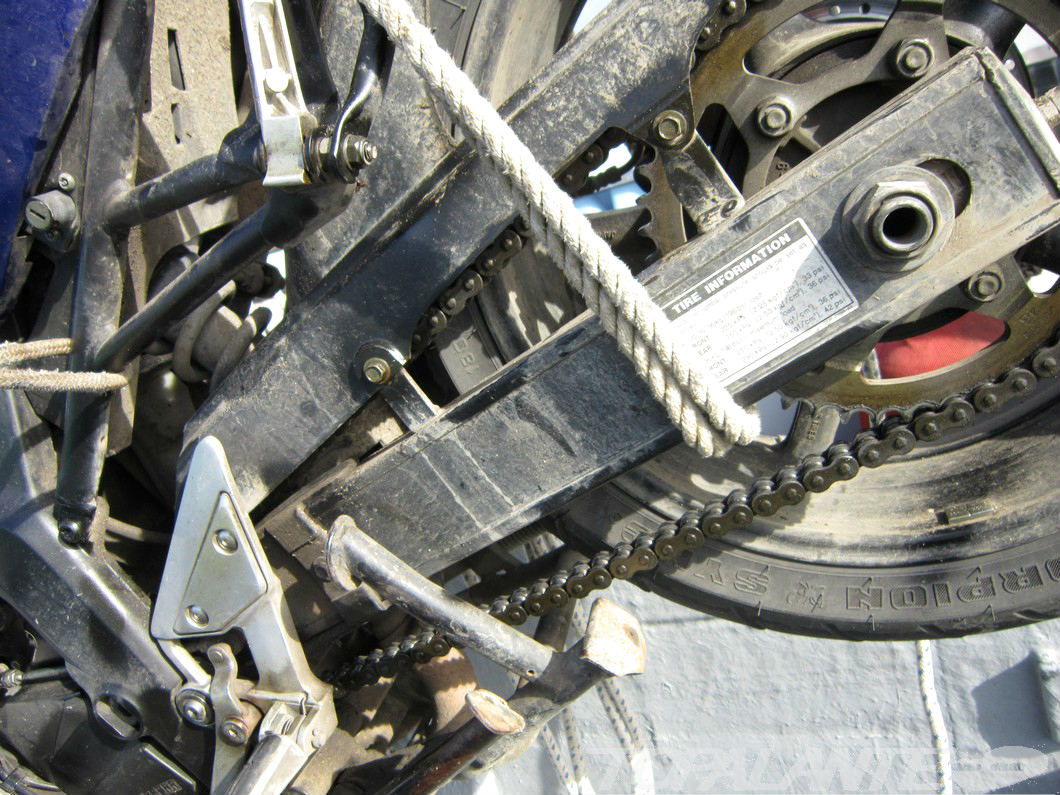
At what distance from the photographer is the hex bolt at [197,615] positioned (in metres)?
1.19

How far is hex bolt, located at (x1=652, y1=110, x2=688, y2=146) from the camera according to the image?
3.49 ft

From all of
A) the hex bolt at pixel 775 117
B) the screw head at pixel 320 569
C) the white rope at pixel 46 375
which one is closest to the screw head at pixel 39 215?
the white rope at pixel 46 375

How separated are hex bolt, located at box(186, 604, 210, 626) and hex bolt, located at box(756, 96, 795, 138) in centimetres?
101

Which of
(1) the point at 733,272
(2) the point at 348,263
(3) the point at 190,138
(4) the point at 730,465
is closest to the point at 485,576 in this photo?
(4) the point at 730,465

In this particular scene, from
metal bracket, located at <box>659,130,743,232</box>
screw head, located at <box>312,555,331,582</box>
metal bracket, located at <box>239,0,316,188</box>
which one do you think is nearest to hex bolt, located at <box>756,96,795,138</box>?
metal bracket, located at <box>659,130,743,232</box>

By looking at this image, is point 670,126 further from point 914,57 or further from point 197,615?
point 197,615

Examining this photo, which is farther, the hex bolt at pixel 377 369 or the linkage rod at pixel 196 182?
the hex bolt at pixel 377 369

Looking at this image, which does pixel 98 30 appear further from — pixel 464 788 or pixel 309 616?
pixel 464 788

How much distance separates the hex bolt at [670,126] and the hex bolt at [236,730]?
95 cm

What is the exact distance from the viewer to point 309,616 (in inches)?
51.1

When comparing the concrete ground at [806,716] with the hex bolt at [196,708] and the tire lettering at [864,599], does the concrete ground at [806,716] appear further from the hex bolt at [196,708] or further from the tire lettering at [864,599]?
the hex bolt at [196,708]

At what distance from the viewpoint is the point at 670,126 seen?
1070 mm

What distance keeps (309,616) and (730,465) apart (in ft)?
2.25

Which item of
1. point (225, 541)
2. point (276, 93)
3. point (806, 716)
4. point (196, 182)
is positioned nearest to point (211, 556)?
point (225, 541)
